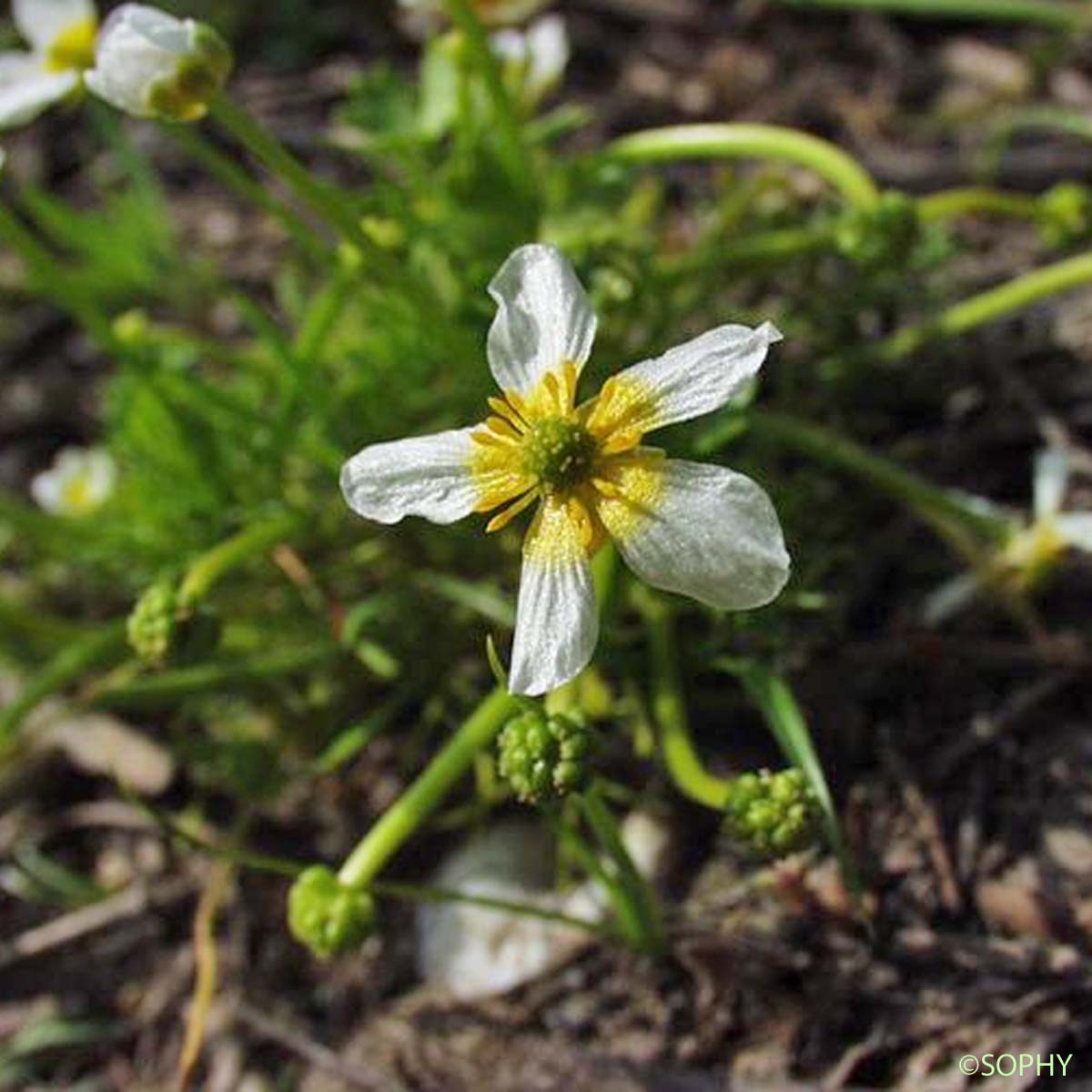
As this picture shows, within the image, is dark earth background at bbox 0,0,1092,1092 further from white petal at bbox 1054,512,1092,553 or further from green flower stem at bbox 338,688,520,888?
green flower stem at bbox 338,688,520,888

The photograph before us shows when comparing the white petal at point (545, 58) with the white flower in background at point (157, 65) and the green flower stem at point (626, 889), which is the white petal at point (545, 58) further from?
the green flower stem at point (626, 889)

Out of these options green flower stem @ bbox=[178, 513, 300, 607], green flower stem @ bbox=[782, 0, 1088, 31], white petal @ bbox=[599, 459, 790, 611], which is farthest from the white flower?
green flower stem @ bbox=[782, 0, 1088, 31]

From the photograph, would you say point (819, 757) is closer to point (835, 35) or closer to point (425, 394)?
point (425, 394)

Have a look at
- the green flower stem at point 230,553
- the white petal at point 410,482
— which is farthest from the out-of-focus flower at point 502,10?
the white petal at point 410,482

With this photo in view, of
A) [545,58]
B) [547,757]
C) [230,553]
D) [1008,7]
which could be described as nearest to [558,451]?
[547,757]

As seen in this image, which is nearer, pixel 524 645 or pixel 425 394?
pixel 524 645

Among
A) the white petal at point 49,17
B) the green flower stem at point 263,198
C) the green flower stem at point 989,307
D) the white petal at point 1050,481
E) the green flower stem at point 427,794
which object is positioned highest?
the white petal at point 49,17

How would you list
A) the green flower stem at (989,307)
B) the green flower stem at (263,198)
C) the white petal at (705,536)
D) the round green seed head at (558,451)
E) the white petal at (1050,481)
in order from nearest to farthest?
the white petal at (705,536), the round green seed head at (558,451), the green flower stem at (263,198), the white petal at (1050,481), the green flower stem at (989,307)

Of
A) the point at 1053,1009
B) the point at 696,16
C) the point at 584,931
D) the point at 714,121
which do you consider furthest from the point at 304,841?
the point at 696,16
